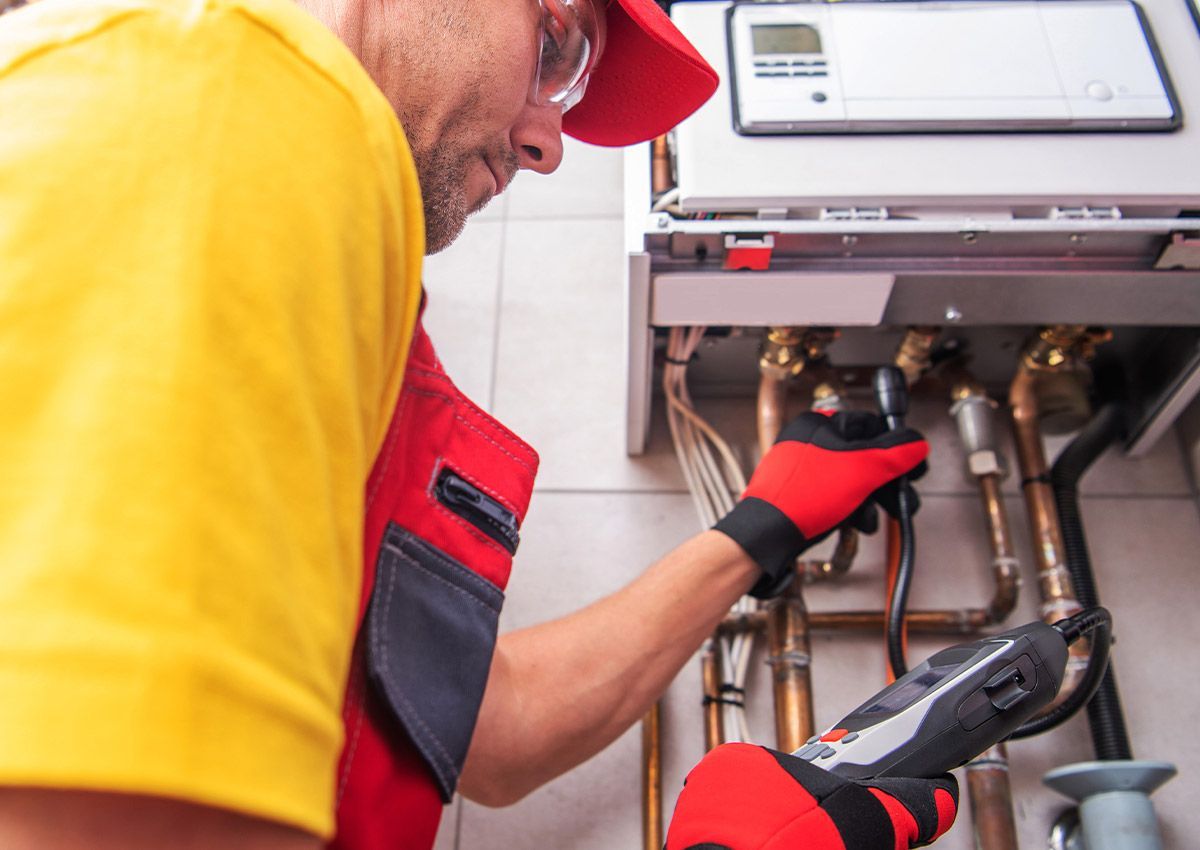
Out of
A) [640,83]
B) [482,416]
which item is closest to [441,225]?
[482,416]

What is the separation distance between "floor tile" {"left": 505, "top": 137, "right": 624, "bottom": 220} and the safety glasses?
72 cm

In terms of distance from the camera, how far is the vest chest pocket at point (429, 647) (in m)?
0.63

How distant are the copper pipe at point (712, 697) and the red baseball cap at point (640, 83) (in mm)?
634

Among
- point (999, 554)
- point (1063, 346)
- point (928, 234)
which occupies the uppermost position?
point (928, 234)

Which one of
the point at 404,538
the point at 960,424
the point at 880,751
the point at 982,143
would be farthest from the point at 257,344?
the point at 960,424

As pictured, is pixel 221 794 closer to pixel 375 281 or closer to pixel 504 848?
pixel 375 281

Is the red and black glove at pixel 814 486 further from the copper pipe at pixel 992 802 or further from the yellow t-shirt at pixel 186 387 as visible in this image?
the yellow t-shirt at pixel 186 387

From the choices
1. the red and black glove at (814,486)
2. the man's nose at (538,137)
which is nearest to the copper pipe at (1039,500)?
the red and black glove at (814,486)

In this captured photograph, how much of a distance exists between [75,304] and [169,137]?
0.08 meters

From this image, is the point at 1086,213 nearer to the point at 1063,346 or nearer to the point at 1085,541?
the point at 1063,346

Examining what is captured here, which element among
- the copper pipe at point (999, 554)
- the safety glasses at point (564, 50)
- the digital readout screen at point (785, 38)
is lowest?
the copper pipe at point (999, 554)

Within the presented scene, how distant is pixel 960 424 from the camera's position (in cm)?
132

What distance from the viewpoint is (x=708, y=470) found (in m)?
1.36

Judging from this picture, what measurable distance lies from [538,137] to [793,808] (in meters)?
0.61
